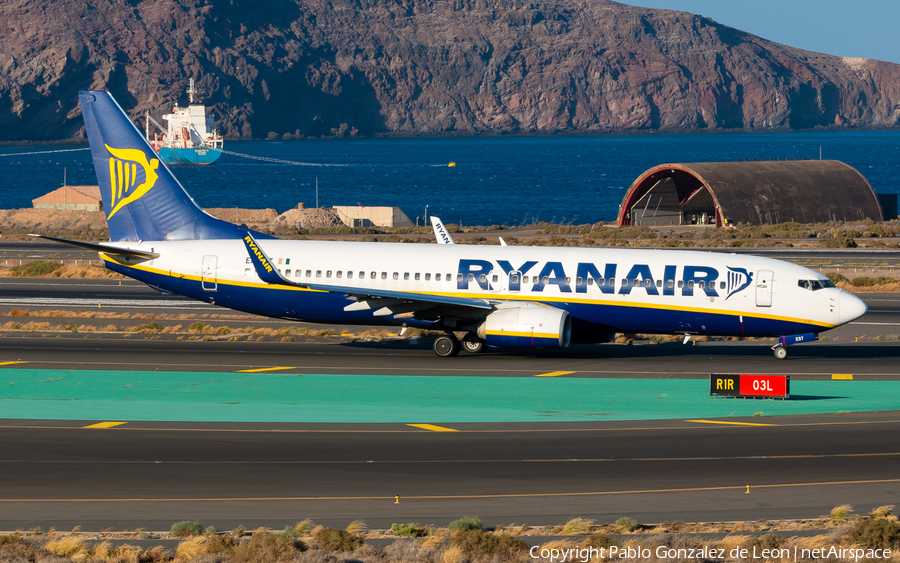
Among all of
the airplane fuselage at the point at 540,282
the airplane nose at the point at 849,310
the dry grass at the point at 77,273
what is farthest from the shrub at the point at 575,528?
the dry grass at the point at 77,273

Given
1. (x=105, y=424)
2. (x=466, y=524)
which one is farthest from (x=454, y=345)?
(x=466, y=524)

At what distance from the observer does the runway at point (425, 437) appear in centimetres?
1973

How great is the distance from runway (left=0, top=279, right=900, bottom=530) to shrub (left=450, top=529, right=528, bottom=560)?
7.21 ft

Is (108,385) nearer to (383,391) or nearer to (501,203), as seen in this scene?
(383,391)

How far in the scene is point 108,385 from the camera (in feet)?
109

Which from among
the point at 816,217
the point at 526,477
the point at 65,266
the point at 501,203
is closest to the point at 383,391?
the point at 526,477

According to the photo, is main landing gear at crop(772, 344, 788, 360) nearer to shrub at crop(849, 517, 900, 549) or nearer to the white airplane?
the white airplane

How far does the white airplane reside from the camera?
36219mm

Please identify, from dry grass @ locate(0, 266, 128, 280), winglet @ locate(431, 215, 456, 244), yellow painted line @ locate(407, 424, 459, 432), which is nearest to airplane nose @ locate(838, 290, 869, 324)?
yellow painted line @ locate(407, 424, 459, 432)

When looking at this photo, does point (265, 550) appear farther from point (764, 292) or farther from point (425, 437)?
point (764, 292)

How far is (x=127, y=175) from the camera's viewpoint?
1639 inches

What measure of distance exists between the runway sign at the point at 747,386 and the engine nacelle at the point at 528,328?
5807mm

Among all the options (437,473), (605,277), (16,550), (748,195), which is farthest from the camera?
(748,195)

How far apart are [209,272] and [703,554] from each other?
89.4 ft
